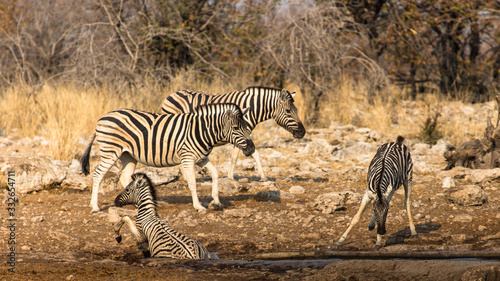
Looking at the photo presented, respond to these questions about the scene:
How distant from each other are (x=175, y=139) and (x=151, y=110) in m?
5.75

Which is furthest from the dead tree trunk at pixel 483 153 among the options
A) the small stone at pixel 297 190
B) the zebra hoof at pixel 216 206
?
the zebra hoof at pixel 216 206

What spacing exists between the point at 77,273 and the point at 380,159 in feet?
10.7

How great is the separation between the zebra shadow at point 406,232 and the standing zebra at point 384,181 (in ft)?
0.57

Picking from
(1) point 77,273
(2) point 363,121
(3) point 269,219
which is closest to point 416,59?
(2) point 363,121

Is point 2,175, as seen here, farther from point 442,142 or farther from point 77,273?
point 442,142

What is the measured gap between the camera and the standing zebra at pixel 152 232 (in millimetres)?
5371

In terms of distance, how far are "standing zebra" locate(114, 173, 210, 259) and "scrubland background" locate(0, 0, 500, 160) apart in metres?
5.99

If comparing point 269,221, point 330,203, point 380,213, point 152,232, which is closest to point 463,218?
point 330,203

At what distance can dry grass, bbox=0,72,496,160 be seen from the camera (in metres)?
12.4

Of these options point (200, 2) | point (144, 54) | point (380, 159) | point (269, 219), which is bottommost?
point (269, 219)

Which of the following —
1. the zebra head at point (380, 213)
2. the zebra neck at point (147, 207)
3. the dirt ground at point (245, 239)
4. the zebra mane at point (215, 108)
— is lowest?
the dirt ground at point (245, 239)

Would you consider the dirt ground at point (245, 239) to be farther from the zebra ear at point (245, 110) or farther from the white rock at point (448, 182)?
the zebra ear at point (245, 110)

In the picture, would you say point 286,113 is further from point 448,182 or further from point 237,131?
point 448,182

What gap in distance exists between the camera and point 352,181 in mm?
9711
